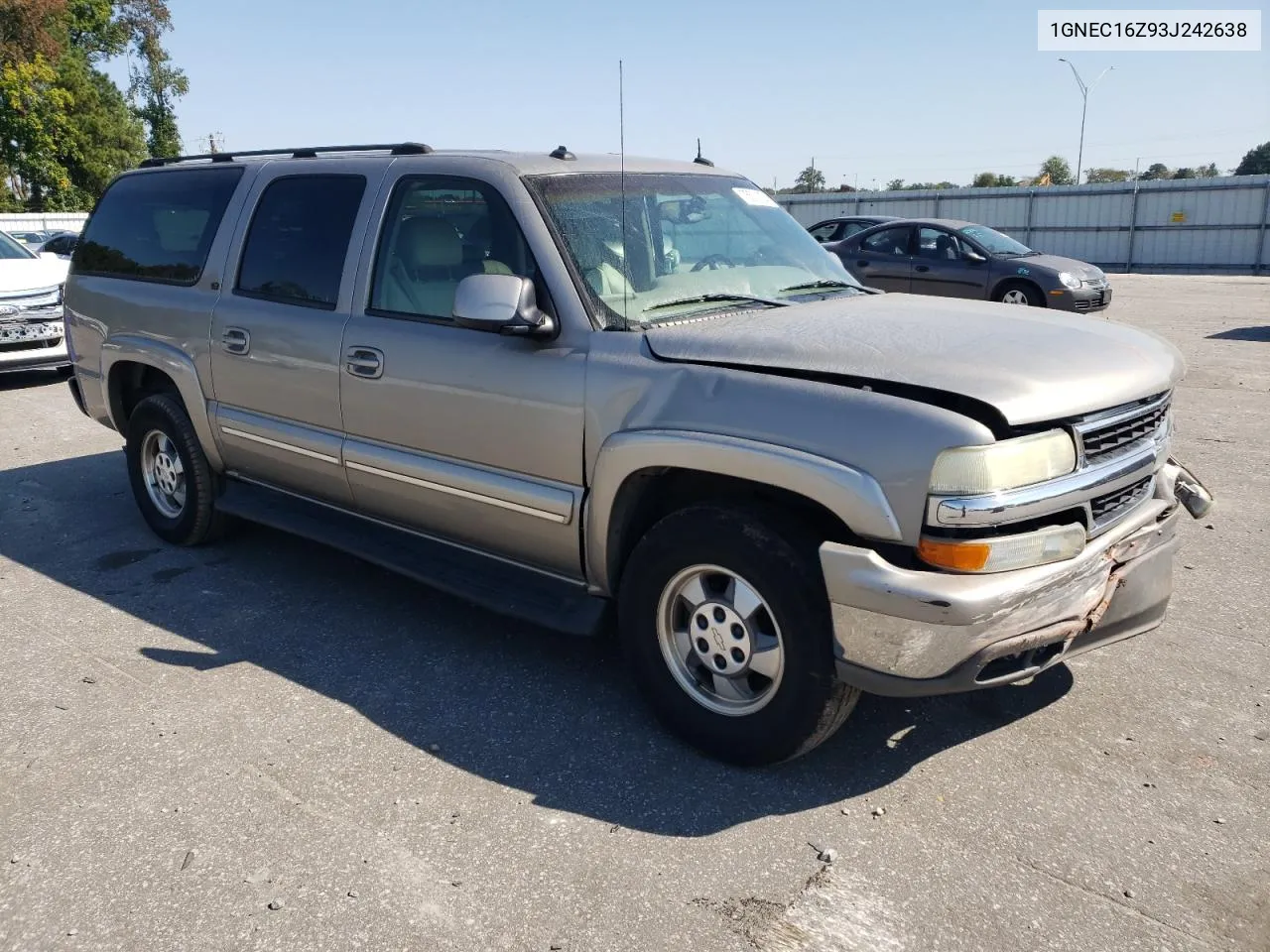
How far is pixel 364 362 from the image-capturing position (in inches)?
163

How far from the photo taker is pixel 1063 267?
1404 cm

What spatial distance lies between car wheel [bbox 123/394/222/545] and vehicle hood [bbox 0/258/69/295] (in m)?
5.75

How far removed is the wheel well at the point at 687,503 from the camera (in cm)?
307

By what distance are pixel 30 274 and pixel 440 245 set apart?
8549 mm

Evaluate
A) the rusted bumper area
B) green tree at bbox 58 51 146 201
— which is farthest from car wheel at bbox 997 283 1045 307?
green tree at bbox 58 51 146 201

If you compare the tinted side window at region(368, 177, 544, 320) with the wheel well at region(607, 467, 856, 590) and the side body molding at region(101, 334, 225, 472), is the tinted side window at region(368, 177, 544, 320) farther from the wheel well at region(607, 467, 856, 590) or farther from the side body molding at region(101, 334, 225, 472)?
the side body molding at region(101, 334, 225, 472)

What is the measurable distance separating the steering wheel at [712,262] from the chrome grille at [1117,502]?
5.33 ft

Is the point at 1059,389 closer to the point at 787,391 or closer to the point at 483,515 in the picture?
the point at 787,391

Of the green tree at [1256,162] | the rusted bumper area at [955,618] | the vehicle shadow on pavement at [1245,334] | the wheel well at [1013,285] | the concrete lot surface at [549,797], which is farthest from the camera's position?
the green tree at [1256,162]

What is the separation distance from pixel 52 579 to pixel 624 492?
3.37 metres

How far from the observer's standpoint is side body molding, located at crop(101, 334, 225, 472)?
511 cm

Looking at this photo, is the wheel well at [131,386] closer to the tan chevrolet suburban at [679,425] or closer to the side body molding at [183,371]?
the side body molding at [183,371]

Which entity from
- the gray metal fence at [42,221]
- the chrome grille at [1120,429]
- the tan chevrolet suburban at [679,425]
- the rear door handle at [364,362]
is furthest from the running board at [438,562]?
the gray metal fence at [42,221]

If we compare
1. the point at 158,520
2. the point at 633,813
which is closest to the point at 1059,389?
the point at 633,813
